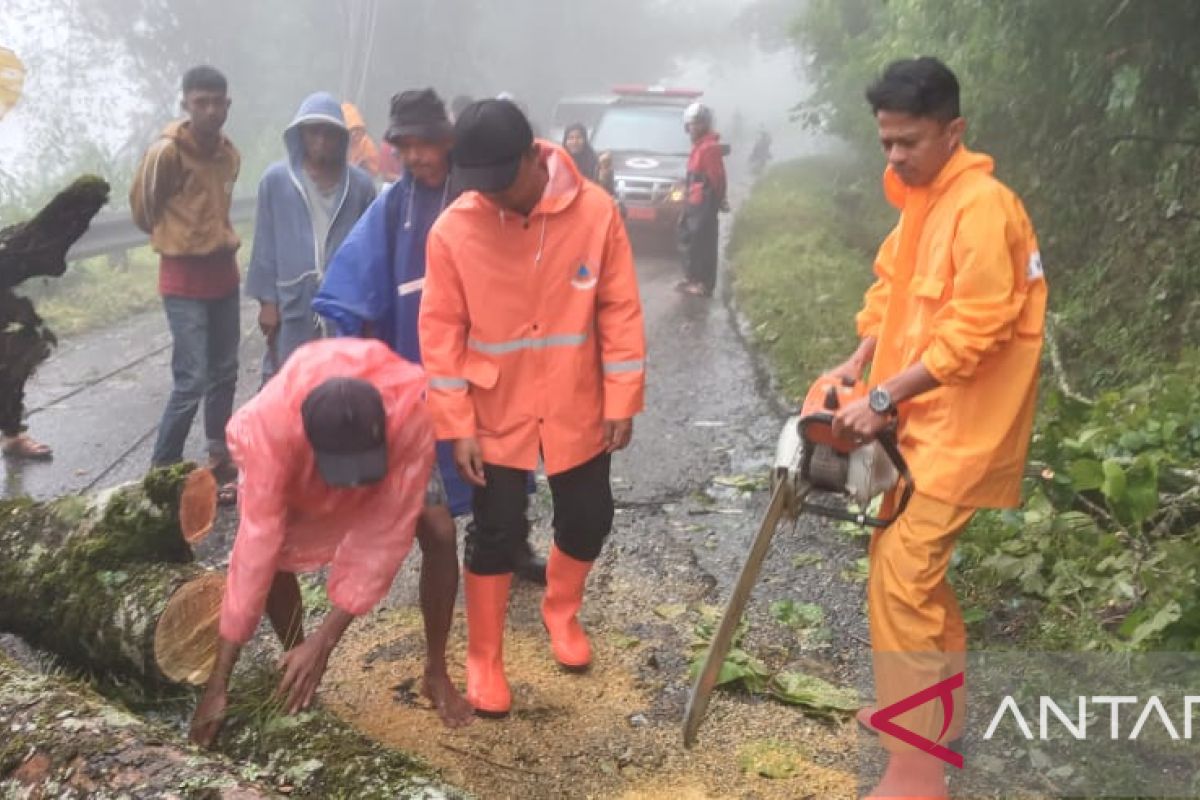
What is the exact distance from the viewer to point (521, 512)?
3.46 m

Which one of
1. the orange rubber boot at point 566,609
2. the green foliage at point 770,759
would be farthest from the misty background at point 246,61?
the green foliage at point 770,759

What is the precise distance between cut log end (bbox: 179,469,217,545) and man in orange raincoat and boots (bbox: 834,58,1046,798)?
2.19 meters

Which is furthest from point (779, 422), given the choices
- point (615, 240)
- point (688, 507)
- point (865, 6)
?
point (865, 6)

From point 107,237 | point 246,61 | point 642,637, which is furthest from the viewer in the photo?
point 246,61

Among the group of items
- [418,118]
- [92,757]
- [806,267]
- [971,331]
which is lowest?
[806,267]

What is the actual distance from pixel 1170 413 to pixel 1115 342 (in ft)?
6.48

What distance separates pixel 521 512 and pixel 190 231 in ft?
9.13

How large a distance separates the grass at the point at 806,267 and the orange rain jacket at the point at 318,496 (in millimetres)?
4340

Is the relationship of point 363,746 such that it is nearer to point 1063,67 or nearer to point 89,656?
point 89,656

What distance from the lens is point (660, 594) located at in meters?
4.36

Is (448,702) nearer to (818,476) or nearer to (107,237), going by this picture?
(818,476)

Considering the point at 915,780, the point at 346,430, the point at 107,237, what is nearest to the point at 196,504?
the point at 346,430

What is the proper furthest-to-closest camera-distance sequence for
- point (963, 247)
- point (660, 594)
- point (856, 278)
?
point (856, 278) → point (660, 594) → point (963, 247)

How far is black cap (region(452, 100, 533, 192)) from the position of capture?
3008 mm
